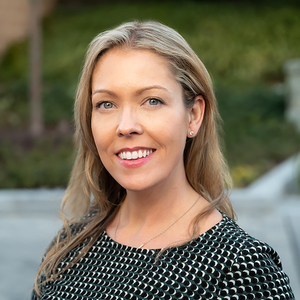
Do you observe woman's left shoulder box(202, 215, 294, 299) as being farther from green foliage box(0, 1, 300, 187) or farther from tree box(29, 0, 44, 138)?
tree box(29, 0, 44, 138)

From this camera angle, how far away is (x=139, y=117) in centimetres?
168

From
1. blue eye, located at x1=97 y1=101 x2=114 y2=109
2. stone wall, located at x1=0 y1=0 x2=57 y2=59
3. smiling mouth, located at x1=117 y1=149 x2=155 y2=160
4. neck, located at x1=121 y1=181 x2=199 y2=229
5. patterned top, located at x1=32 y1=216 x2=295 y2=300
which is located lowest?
patterned top, located at x1=32 y1=216 x2=295 y2=300

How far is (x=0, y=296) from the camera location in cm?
452

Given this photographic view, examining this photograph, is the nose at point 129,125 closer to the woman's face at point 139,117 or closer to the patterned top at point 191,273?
the woman's face at point 139,117

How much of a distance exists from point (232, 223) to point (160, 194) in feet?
0.99

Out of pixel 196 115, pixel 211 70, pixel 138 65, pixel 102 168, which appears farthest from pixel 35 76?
pixel 138 65

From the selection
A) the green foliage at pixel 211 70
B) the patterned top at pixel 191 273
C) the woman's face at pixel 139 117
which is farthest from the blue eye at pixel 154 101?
the green foliage at pixel 211 70

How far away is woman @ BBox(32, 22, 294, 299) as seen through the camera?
5.12 feet

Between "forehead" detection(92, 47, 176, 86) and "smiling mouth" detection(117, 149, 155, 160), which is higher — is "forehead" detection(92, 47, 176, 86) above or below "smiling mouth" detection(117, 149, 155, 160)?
above

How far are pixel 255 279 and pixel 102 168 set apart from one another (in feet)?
3.09

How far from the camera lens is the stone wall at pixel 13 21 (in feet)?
52.9

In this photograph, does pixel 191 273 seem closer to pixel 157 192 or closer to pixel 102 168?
pixel 157 192

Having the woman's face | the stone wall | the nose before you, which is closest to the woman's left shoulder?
the woman's face

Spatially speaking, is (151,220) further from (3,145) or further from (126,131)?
(3,145)
